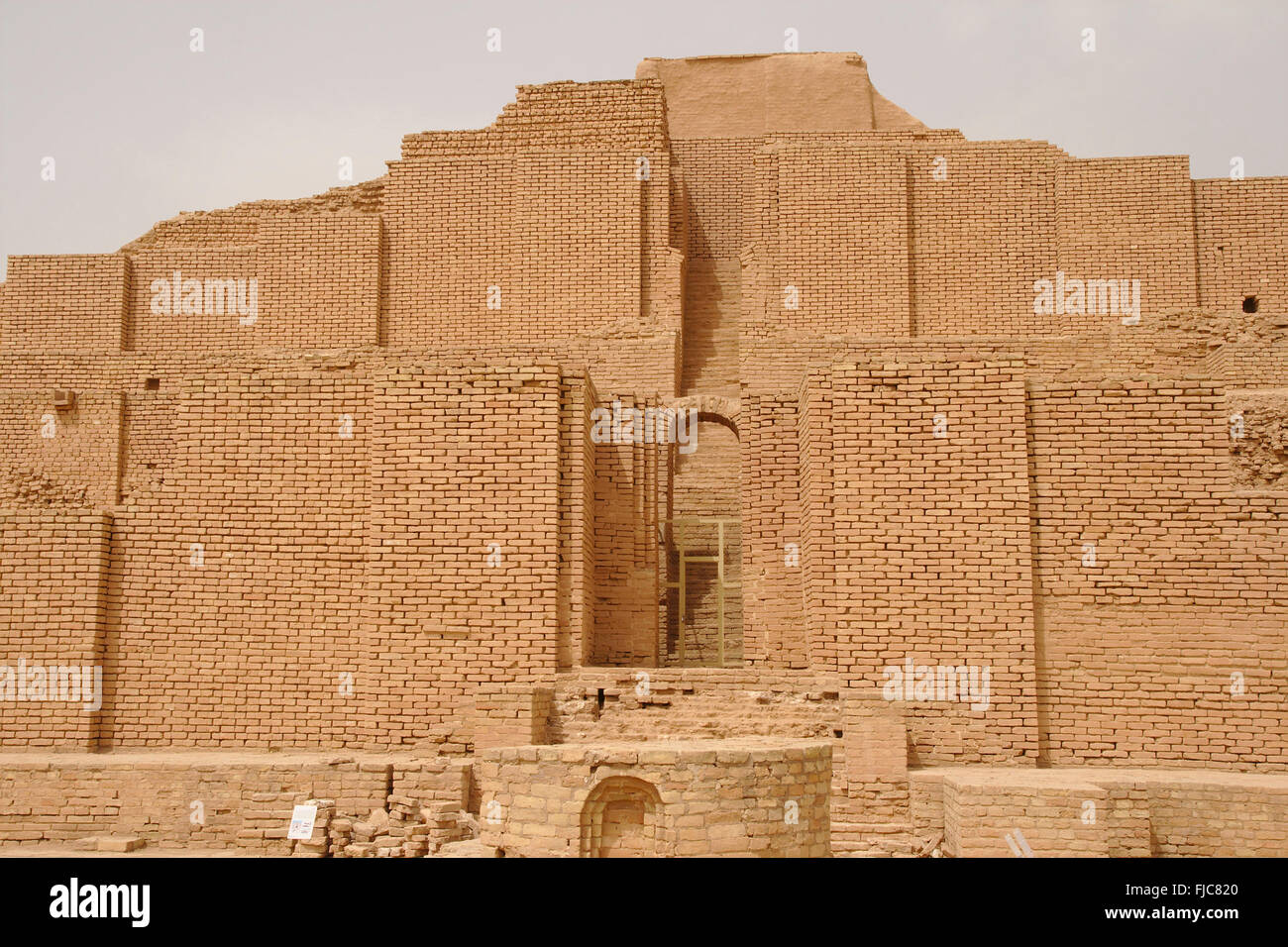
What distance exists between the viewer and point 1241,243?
14.6 m

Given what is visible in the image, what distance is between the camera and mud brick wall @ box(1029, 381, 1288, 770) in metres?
8.30

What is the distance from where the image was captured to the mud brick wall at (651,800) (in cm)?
603

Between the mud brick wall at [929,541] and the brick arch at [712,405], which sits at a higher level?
the brick arch at [712,405]

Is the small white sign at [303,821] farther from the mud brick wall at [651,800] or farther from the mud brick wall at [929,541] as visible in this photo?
the mud brick wall at [929,541]

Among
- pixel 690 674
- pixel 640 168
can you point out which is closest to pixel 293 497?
pixel 690 674

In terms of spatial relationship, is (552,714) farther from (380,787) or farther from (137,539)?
(137,539)

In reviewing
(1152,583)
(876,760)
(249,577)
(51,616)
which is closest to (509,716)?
(249,577)

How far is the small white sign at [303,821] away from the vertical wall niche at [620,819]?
234 cm

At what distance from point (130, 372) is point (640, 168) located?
669 cm

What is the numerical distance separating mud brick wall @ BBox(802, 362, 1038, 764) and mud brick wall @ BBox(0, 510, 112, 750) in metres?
5.39

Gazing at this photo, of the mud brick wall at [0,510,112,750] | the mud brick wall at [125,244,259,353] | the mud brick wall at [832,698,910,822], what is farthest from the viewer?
the mud brick wall at [125,244,259,353]

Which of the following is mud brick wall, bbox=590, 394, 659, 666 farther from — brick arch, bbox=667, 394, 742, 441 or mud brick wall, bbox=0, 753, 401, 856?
brick arch, bbox=667, 394, 742, 441

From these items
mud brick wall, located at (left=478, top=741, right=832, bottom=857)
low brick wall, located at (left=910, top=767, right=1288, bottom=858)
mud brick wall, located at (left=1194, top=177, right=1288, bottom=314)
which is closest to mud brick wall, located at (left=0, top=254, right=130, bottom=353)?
mud brick wall, located at (left=478, top=741, right=832, bottom=857)

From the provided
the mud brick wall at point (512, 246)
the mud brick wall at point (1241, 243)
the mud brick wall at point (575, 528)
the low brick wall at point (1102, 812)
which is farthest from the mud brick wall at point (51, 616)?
the mud brick wall at point (1241, 243)
